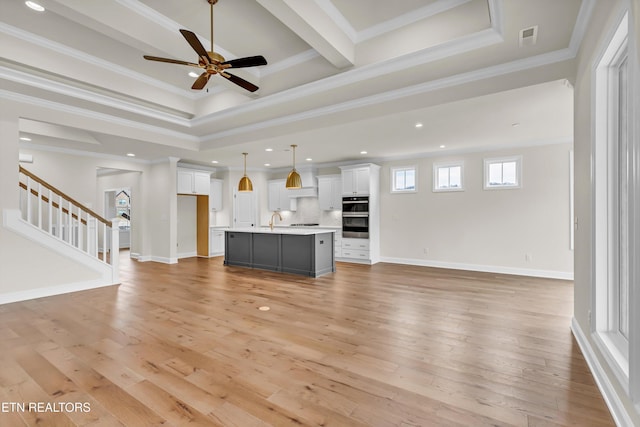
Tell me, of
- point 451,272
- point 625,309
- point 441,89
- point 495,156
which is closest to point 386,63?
point 441,89

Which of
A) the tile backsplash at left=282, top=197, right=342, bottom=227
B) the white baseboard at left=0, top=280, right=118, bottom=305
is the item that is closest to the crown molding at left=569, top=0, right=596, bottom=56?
the tile backsplash at left=282, top=197, right=342, bottom=227

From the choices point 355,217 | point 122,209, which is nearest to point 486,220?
point 355,217

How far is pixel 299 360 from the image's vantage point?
2.54 metres

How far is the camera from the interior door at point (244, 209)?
923cm

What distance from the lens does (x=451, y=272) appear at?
6.32 metres

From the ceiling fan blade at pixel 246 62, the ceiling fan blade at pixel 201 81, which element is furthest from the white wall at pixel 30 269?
the ceiling fan blade at pixel 246 62

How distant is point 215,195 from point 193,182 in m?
0.93

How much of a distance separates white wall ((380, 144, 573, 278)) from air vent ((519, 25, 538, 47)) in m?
3.66

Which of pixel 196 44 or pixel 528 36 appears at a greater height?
pixel 528 36

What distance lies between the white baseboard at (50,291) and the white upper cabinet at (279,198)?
16.6ft

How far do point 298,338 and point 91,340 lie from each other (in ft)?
6.53

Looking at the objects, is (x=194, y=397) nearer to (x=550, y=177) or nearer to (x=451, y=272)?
(x=451, y=272)

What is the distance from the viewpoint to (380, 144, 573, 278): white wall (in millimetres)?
5723

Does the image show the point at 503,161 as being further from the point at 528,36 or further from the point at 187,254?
the point at 187,254
